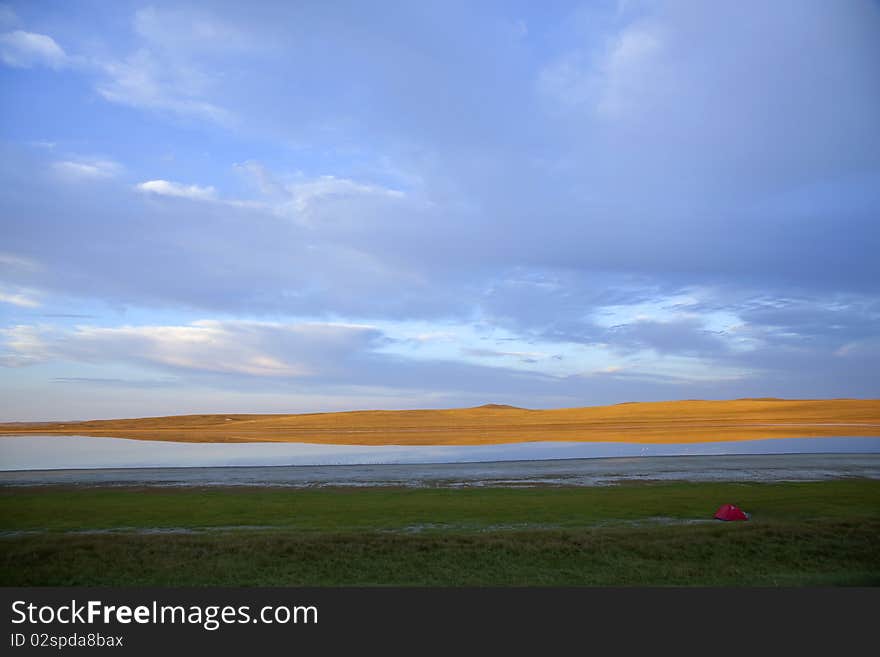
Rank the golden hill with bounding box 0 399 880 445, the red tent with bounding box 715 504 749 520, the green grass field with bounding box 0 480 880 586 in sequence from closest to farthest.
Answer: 1. the green grass field with bounding box 0 480 880 586
2. the red tent with bounding box 715 504 749 520
3. the golden hill with bounding box 0 399 880 445

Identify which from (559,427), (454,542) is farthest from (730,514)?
(559,427)

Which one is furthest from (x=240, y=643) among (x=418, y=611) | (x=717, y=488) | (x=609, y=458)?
(x=609, y=458)

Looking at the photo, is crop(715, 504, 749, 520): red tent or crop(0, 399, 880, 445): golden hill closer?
crop(715, 504, 749, 520): red tent

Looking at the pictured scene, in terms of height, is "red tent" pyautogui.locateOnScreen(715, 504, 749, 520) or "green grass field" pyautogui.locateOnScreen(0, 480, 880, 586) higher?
"red tent" pyautogui.locateOnScreen(715, 504, 749, 520)

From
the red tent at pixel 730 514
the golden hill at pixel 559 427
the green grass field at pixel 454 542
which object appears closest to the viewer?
the green grass field at pixel 454 542

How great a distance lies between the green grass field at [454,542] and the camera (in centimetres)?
1655

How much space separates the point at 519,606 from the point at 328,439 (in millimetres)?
67517

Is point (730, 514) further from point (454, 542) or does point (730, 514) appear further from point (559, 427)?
point (559, 427)

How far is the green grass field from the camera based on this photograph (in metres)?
16.5

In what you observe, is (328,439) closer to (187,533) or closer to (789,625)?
(187,533)

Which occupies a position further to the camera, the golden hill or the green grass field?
the golden hill

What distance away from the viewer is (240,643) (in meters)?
10.4

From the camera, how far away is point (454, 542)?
1909 centimetres

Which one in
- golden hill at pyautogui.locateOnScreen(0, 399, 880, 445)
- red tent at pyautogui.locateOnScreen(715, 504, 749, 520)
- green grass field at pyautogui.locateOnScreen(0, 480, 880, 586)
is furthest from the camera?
golden hill at pyautogui.locateOnScreen(0, 399, 880, 445)
